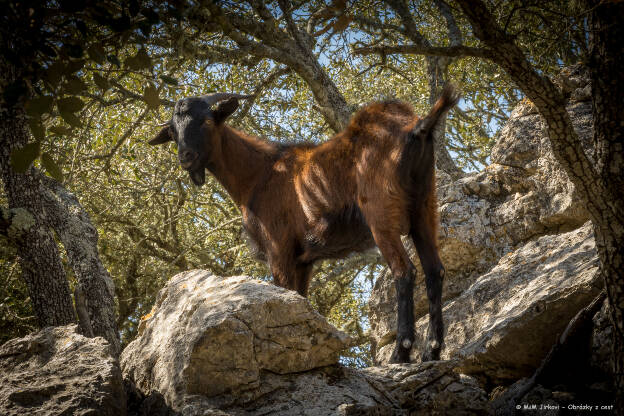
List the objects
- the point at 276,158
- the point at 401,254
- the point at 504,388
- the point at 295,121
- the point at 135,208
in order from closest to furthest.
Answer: the point at 504,388
the point at 401,254
the point at 276,158
the point at 135,208
the point at 295,121

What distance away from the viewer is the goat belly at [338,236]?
4656mm

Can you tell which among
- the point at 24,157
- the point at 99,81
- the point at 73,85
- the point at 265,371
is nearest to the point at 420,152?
the point at 265,371

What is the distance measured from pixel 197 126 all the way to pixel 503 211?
3.11 meters

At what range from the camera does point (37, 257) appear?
397 cm

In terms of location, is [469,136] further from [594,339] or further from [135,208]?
[594,339]

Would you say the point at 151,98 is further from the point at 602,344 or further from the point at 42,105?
the point at 602,344

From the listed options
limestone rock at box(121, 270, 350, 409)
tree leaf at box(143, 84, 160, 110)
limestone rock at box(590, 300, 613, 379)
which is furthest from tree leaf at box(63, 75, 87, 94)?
limestone rock at box(590, 300, 613, 379)

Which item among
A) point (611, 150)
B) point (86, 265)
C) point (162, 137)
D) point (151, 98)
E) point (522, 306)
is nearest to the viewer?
point (151, 98)

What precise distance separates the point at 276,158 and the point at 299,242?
3.39 feet

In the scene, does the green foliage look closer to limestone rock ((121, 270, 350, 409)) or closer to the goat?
the goat

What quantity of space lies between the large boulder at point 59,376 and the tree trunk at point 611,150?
2449mm

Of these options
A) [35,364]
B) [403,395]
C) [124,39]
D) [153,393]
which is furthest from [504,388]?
[124,39]

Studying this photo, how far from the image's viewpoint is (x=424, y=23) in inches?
345

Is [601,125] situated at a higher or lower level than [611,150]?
higher
